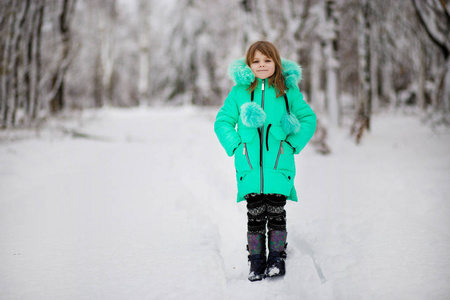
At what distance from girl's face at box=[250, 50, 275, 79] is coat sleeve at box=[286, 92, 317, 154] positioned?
283mm

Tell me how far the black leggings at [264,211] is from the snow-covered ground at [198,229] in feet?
1.25

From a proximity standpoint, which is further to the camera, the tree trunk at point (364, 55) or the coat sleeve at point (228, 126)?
the tree trunk at point (364, 55)

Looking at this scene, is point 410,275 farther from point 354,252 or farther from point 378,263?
point 354,252

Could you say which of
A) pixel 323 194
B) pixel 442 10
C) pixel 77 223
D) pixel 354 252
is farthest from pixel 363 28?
pixel 77 223

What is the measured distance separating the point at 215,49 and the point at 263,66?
19.6 meters

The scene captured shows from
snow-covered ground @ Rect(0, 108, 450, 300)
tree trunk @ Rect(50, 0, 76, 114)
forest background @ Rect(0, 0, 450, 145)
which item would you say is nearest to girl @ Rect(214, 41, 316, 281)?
snow-covered ground @ Rect(0, 108, 450, 300)

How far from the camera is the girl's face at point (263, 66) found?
7.45 feet

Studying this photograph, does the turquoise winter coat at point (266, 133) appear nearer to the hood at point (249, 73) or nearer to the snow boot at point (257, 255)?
the hood at point (249, 73)

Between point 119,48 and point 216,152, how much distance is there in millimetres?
25042

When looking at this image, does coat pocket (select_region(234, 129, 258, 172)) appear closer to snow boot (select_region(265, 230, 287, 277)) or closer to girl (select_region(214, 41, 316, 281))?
girl (select_region(214, 41, 316, 281))

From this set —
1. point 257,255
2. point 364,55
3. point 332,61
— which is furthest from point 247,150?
point 332,61

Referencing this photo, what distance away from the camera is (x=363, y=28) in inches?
309

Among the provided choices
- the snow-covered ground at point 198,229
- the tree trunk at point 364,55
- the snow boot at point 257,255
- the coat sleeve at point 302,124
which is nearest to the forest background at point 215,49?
the tree trunk at point 364,55

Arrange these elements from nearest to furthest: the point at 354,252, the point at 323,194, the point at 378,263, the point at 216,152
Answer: the point at 378,263
the point at 354,252
the point at 323,194
the point at 216,152
